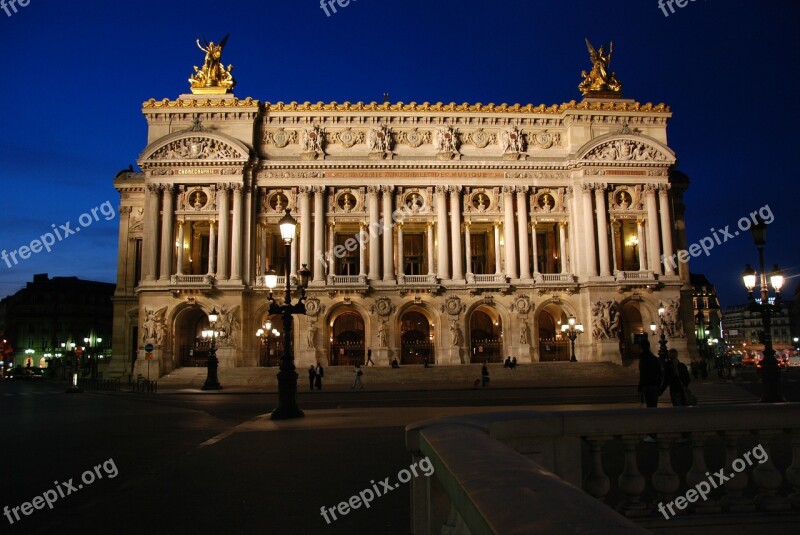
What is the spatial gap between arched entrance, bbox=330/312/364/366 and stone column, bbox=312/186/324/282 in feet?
14.5

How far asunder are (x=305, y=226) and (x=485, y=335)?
16631mm

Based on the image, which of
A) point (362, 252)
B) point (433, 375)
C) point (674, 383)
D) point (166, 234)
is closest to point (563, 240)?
point (362, 252)

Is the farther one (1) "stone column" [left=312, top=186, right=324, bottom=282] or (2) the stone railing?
(1) "stone column" [left=312, top=186, right=324, bottom=282]

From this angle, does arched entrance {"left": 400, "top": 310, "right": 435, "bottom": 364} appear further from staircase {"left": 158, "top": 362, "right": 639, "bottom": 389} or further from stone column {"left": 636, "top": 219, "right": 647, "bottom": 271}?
stone column {"left": 636, "top": 219, "right": 647, "bottom": 271}

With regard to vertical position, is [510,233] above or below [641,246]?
above

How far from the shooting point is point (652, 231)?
51.6 metres

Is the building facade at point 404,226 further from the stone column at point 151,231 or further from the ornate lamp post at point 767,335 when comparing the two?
the ornate lamp post at point 767,335

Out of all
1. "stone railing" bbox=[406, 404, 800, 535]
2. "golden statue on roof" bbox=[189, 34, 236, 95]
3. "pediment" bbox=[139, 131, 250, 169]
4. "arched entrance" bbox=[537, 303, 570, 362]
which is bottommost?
"stone railing" bbox=[406, 404, 800, 535]

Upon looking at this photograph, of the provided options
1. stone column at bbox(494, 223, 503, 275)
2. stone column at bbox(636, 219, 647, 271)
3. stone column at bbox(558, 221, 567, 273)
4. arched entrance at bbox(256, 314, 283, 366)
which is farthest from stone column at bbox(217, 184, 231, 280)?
stone column at bbox(636, 219, 647, 271)

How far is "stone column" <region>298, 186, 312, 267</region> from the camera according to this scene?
Result: 5041 centimetres

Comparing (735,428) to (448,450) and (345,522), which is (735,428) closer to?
(448,450)

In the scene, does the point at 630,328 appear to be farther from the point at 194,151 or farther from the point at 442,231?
the point at 194,151

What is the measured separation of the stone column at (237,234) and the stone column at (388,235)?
10663mm

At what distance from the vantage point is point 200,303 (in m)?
48.7
